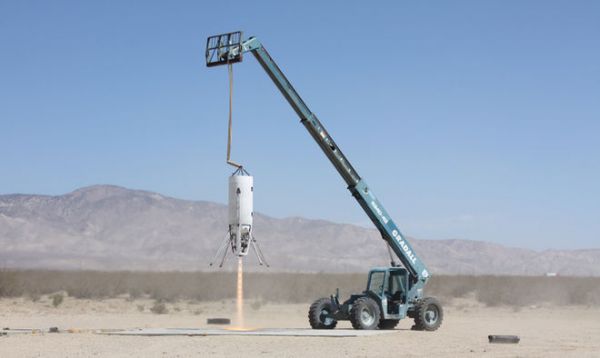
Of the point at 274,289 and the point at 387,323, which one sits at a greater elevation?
the point at 274,289

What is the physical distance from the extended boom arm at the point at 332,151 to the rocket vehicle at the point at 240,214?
106 inches

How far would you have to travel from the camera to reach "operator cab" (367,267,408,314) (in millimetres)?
30766

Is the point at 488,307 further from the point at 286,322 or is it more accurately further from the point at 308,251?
the point at 308,251

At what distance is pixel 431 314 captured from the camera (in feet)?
102

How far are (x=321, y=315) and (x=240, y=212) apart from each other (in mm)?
4929

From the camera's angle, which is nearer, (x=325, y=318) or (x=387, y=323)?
(x=325, y=318)

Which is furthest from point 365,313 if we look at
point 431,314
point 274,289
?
point 274,289

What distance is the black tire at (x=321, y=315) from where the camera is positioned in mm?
30625

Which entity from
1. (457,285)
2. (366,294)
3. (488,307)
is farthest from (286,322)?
(457,285)

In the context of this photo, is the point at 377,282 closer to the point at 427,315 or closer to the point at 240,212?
the point at 427,315

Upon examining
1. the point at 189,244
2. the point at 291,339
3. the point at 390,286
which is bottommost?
the point at 291,339

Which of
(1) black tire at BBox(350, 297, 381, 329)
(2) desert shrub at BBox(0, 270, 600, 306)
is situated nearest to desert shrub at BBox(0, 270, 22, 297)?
(2) desert shrub at BBox(0, 270, 600, 306)

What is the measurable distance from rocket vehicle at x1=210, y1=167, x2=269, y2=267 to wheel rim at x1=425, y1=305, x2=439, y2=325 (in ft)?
20.0

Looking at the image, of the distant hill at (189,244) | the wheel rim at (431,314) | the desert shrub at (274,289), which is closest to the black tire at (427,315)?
the wheel rim at (431,314)
